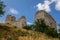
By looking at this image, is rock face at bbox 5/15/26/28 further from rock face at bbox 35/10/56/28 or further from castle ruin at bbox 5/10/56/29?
rock face at bbox 35/10/56/28

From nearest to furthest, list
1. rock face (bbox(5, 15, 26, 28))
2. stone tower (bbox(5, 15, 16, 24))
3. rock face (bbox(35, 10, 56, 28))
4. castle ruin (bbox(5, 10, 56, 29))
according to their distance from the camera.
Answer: rock face (bbox(5, 15, 26, 28)), castle ruin (bbox(5, 10, 56, 29)), stone tower (bbox(5, 15, 16, 24)), rock face (bbox(35, 10, 56, 28))

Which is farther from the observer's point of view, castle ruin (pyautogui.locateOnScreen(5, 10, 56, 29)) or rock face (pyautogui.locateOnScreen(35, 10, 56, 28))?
rock face (pyautogui.locateOnScreen(35, 10, 56, 28))

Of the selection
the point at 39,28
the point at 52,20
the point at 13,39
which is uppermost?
the point at 52,20

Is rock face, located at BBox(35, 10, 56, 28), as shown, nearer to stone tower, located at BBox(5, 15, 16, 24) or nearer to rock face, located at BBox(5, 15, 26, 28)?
rock face, located at BBox(5, 15, 26, 28)

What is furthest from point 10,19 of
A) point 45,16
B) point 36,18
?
point 45,16

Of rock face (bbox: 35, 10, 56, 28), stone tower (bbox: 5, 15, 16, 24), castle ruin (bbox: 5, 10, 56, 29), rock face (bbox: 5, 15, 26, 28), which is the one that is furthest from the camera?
rock face (bbox: 35, 10, 56, 28)

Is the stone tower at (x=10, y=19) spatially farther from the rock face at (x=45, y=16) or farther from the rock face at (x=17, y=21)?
the rock face at (x=45, y=16)

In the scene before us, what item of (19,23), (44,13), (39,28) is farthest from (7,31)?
(44,13)

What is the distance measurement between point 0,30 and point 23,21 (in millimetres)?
31069

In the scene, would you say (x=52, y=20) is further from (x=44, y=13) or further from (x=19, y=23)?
A: (x=19, y=23)

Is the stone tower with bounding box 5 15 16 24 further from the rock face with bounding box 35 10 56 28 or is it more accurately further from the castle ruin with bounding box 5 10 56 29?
the rock face with bounding box 35 10 56 28

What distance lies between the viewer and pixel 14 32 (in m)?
29.0

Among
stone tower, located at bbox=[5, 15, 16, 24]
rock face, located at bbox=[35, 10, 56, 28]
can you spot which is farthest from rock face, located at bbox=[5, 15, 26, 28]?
Answer: rock face, located at bbox=[35, 10, 56, 28]

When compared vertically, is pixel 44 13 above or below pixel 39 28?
above
